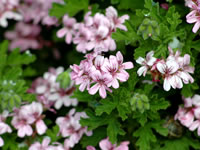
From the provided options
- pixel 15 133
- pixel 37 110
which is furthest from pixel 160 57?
pixel 15 133

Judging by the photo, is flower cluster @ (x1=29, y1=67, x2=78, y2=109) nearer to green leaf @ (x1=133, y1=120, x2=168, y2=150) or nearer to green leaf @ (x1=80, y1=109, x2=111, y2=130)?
green leaf @ (x1=80, y1=109, x2=111, y2=130)

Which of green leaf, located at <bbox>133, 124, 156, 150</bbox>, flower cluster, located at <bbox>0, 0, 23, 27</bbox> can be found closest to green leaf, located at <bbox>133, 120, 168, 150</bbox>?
green leaf, located at <bbox>133, 124, 156, 150</bbox>

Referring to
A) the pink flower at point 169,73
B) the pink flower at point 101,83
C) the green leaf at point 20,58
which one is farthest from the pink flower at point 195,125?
the green leaf at point 20,58

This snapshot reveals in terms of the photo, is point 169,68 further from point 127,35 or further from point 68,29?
point 68,29

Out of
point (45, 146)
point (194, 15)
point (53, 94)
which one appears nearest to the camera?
point (194, 15)

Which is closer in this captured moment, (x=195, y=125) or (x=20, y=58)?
(x=195, y=125)

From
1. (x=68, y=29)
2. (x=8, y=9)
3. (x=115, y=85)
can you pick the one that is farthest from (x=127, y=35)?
(x=8, y=9)

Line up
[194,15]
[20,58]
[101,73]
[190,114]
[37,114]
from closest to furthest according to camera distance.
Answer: [101,73], [194,15], [190,114], [37,114], [20,58]
